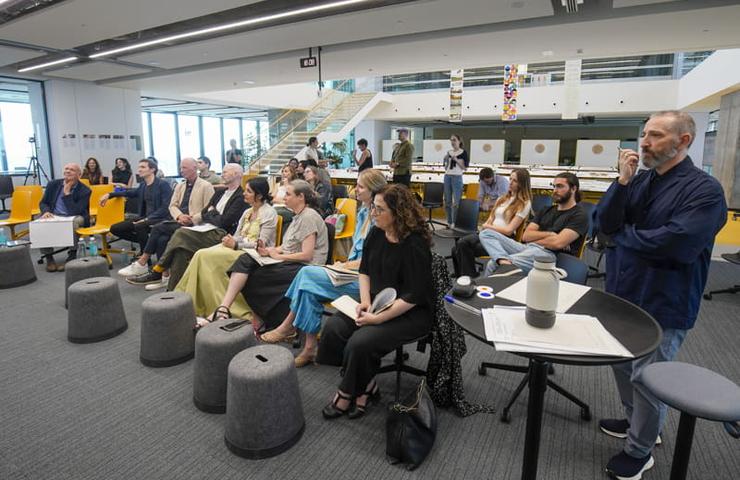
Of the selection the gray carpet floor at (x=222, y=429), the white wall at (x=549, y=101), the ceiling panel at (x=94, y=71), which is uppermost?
the white wall at (x=549, y=101)

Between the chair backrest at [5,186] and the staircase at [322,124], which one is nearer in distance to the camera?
the chair backrest at [5,186]

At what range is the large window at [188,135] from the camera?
17500 millimetres

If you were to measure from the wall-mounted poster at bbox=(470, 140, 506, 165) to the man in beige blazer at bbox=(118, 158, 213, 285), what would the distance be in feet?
38.1

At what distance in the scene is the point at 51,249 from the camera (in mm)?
5688

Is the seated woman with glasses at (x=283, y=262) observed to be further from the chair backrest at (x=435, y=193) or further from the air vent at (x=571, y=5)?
the chair backrest at (x=435, y=193)

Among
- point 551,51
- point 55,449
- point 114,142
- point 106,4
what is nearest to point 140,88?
point 114,142

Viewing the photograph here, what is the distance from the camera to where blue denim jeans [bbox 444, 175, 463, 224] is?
25.3ft

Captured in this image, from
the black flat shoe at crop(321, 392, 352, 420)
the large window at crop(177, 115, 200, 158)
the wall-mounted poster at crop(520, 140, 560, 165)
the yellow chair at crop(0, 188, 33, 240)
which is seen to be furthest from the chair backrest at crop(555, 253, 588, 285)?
the large window at crop(177, 115, 200, 158)

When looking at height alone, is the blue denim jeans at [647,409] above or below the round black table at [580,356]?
below

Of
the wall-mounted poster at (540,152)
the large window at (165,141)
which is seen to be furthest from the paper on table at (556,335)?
the large window at (165,141)

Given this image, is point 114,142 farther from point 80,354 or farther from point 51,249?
point 80,354

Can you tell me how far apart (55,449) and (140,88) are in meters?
10.5

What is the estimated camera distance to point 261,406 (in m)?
2.05

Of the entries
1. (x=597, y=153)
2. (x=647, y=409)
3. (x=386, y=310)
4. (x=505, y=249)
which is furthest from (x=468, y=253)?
(x=597, y=153)
